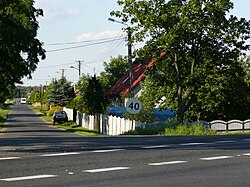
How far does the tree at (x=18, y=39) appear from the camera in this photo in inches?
1576

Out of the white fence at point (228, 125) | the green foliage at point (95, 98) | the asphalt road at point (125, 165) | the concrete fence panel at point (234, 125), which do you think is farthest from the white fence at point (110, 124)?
the asphalt road at point (125, 165)

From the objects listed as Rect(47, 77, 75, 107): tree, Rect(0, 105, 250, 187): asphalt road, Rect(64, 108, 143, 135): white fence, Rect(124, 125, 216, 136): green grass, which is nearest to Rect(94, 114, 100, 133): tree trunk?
Rect(64, 108, 143, 135): white fence

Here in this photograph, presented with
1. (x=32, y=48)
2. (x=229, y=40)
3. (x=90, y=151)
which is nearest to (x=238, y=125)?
(x=229, y=40)

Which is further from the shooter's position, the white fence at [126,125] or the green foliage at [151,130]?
the white fence at [126,125]

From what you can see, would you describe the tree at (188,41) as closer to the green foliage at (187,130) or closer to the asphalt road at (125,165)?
the green foliage at (187,130)

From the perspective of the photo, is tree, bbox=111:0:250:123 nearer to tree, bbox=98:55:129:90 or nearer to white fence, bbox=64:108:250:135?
white fence, bbox=64:108:250:135

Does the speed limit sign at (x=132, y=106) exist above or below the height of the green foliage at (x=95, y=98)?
below

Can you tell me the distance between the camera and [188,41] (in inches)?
1441

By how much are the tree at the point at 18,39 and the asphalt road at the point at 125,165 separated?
25.2 metres

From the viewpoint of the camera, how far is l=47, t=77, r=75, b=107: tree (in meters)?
97.0

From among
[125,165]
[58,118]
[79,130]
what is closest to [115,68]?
[58,118]

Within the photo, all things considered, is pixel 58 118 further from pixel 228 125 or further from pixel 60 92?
pixel 60 92

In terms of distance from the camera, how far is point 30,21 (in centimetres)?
4191

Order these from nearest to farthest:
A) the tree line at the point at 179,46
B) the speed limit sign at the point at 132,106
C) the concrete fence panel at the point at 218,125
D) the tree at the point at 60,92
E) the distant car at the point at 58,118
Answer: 1. the speed limit sign at the point at 132,106
2. the tree line at the point at 179,46
3. the concrete fence panel at the point at 218,125
4. the distant car at the point at 58,118
5. the tree at the point at 60,92
